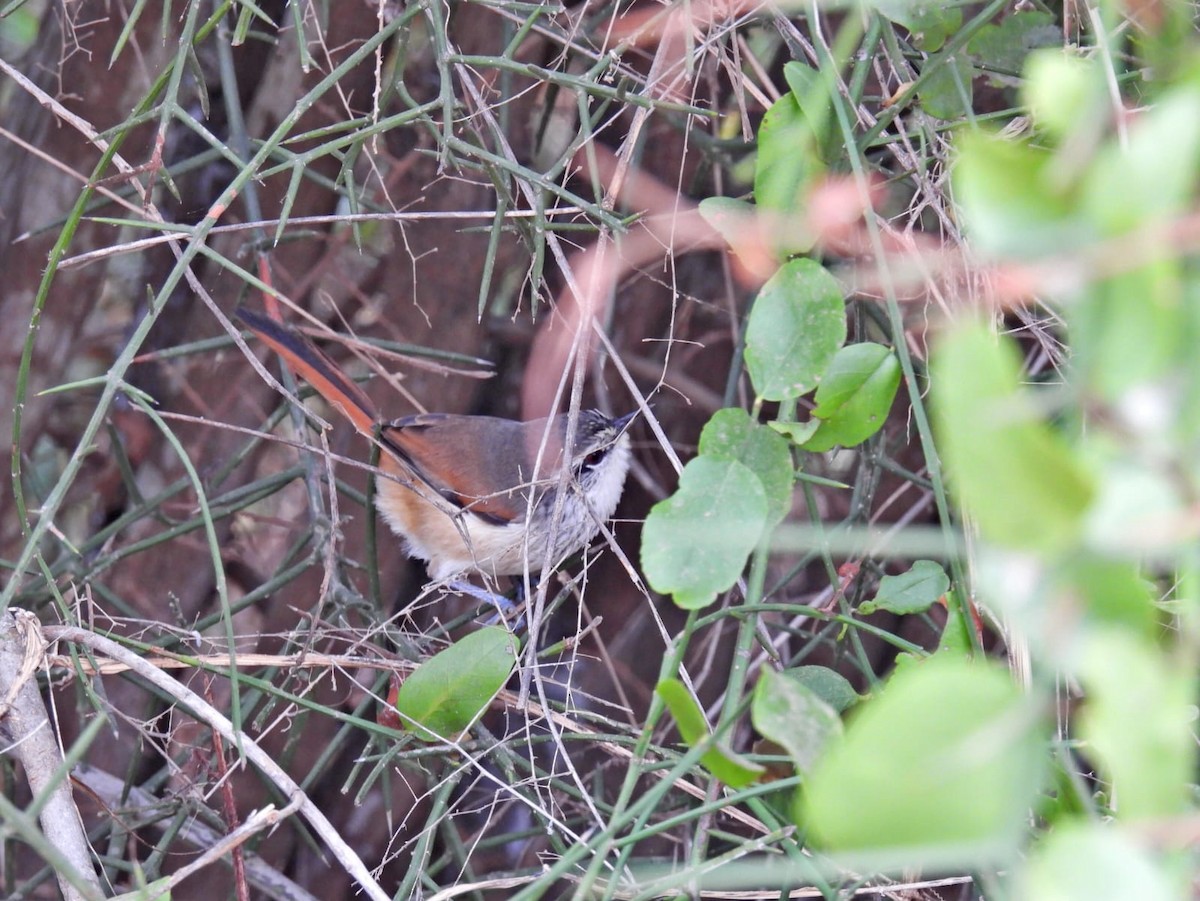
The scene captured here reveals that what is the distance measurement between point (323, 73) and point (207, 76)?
465 millimetres

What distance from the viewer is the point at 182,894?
369 cm

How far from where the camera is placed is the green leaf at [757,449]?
1458mm

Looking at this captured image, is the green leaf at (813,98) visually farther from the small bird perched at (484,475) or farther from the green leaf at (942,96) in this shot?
the small bird perched at (484,475)

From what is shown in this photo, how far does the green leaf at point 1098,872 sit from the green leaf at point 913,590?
1117 millimetres

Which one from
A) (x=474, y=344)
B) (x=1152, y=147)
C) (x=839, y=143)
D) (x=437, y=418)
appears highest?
(x=1152, y=147)

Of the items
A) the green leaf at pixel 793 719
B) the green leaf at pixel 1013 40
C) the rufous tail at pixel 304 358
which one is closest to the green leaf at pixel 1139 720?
the green leaf at pixel 793 719

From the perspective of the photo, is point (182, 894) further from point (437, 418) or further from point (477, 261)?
point (477, 261)

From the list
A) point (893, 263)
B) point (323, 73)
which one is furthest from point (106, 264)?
point (893, 263)

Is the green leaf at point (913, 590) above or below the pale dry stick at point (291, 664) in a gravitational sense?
above

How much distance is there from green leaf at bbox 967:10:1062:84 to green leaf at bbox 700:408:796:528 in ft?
4.14

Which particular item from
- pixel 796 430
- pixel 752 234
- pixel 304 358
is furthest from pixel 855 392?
pixel 304 358

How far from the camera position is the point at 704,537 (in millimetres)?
1257

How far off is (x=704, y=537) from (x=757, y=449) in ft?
0.84

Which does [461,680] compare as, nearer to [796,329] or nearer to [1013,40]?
[796,329]
